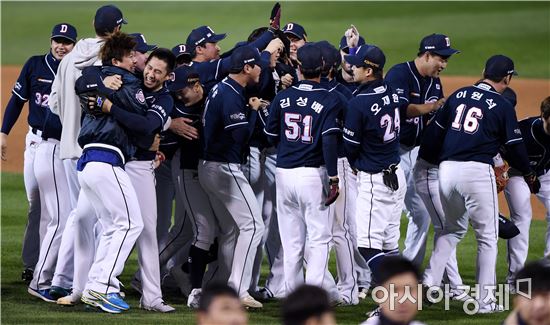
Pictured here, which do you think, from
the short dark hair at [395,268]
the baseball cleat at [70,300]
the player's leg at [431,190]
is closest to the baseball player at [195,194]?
the baseball cleat at [70,300]

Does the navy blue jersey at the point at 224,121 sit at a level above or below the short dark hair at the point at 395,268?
above

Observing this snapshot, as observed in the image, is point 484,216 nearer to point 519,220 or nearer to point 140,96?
point 519,220

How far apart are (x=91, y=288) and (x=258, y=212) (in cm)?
141

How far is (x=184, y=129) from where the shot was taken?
8.43 m

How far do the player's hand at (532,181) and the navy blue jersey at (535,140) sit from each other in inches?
6.8

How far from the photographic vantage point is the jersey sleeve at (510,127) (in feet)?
27.3

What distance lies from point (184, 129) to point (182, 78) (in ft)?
1.23

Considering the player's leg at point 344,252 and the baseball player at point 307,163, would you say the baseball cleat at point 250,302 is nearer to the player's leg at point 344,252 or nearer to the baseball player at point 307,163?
the baseball player at point 307,163

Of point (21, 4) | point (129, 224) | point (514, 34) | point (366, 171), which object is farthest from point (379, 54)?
point (21, 4)

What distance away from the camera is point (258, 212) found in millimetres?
8523

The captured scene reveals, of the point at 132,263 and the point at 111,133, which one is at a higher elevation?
the point at 111,133

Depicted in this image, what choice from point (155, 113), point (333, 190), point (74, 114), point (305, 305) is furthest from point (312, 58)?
point (305, 305)

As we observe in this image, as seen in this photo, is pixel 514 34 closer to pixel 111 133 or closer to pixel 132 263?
pixel 132 263

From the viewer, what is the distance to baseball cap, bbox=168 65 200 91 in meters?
8.40
